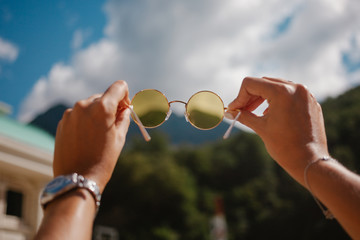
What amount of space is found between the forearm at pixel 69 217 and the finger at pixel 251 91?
2.93 feet

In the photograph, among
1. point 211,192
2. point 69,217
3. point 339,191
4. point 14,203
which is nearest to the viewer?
point 69,217

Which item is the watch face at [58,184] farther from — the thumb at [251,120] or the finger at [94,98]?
the thumb at [251,120]

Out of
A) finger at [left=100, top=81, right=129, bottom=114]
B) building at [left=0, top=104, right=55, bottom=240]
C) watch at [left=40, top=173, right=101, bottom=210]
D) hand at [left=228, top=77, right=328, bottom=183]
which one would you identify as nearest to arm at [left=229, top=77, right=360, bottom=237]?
hand at [left=228, top=77, right=328, bottom=183]

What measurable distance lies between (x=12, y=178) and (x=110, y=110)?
6.64m

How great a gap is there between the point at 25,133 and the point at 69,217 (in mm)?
7350

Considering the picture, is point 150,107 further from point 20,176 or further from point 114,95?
point 20,176

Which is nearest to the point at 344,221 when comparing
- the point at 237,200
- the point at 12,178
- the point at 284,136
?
the point at 284,136

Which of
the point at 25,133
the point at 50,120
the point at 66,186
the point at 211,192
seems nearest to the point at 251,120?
the point at 66,186

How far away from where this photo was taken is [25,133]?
7.47 m

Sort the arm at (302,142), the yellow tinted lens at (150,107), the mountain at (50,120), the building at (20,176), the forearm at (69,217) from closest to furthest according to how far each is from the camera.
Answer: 1. the forearm at (69,217)
2. the arm at (302,142)
3. the yellow tinted lens at (150,107)
4. the building at (20,176)
5. the mountain at (50,120)

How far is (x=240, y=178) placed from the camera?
46.8 m

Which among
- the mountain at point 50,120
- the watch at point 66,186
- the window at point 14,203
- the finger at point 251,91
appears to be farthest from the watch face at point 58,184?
the mountain at point 50,120

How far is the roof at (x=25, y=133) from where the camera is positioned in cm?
675

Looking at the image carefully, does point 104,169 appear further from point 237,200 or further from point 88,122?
point 237,200
